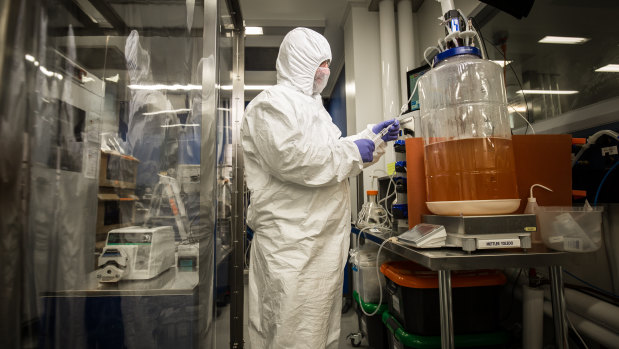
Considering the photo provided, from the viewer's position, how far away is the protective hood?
4.26 ft

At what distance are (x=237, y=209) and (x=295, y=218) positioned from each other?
0.91 metres

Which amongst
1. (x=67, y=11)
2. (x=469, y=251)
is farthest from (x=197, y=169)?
(x=469, y=251)

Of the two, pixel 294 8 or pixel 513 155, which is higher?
pixel 294 8

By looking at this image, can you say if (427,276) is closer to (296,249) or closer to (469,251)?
(469,251)

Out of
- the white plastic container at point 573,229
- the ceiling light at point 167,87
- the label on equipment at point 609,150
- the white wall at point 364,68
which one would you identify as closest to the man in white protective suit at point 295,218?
the ceiling light at point 167,87

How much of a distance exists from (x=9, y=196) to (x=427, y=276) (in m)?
1.28

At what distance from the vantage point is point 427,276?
120cm

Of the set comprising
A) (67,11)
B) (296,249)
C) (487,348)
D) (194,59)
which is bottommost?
A: (487,348)

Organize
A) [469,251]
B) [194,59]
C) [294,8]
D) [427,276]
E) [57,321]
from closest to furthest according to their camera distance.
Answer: [57,321]
[469,251]
[194,59]
[427,276]
[294,8]

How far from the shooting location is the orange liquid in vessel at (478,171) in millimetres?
970

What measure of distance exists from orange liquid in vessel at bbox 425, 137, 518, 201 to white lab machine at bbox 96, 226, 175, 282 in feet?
3.04

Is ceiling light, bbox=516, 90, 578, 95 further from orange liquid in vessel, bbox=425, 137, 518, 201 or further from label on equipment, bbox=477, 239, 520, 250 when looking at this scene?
label on equipment, bbox=477, 239, 520, 250

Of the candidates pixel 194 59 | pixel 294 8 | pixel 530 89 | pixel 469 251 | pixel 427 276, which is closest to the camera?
pixel 469 251

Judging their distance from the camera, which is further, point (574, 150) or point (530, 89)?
point (530, 89)
